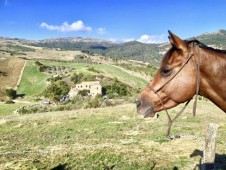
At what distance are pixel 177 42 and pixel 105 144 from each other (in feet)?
32.6

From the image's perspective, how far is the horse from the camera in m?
4.02

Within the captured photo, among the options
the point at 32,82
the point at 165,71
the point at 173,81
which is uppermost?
the point at 165,71

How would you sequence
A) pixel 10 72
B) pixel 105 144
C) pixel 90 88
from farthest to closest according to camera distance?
pixel 10 72
pixel 90 88
pixel 105 144

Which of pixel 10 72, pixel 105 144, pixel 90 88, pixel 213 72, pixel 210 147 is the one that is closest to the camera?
pixel 213 72

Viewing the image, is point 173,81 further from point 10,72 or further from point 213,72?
point 10,72

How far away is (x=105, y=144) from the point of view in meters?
13.4

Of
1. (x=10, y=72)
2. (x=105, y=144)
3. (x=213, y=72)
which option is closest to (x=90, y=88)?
(x=10, y=72)

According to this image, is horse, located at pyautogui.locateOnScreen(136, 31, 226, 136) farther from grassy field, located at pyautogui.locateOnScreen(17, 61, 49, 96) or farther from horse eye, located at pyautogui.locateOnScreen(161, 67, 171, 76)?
grassy field, located at pyautogui.locateOnScreen(17, 61, 49, 96)

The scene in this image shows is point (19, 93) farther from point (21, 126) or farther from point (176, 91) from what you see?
point (176, 91)

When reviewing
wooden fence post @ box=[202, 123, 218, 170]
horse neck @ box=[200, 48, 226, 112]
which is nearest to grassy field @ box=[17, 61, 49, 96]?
wooden fence post @ box=[202, 123, 218, 170]

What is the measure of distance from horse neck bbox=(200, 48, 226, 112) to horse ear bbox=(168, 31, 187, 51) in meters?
0.24

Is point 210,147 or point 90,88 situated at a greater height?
point 210,147

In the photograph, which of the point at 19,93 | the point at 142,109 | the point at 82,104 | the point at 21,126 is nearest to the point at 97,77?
the point at 19,93

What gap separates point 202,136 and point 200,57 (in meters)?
11.3
